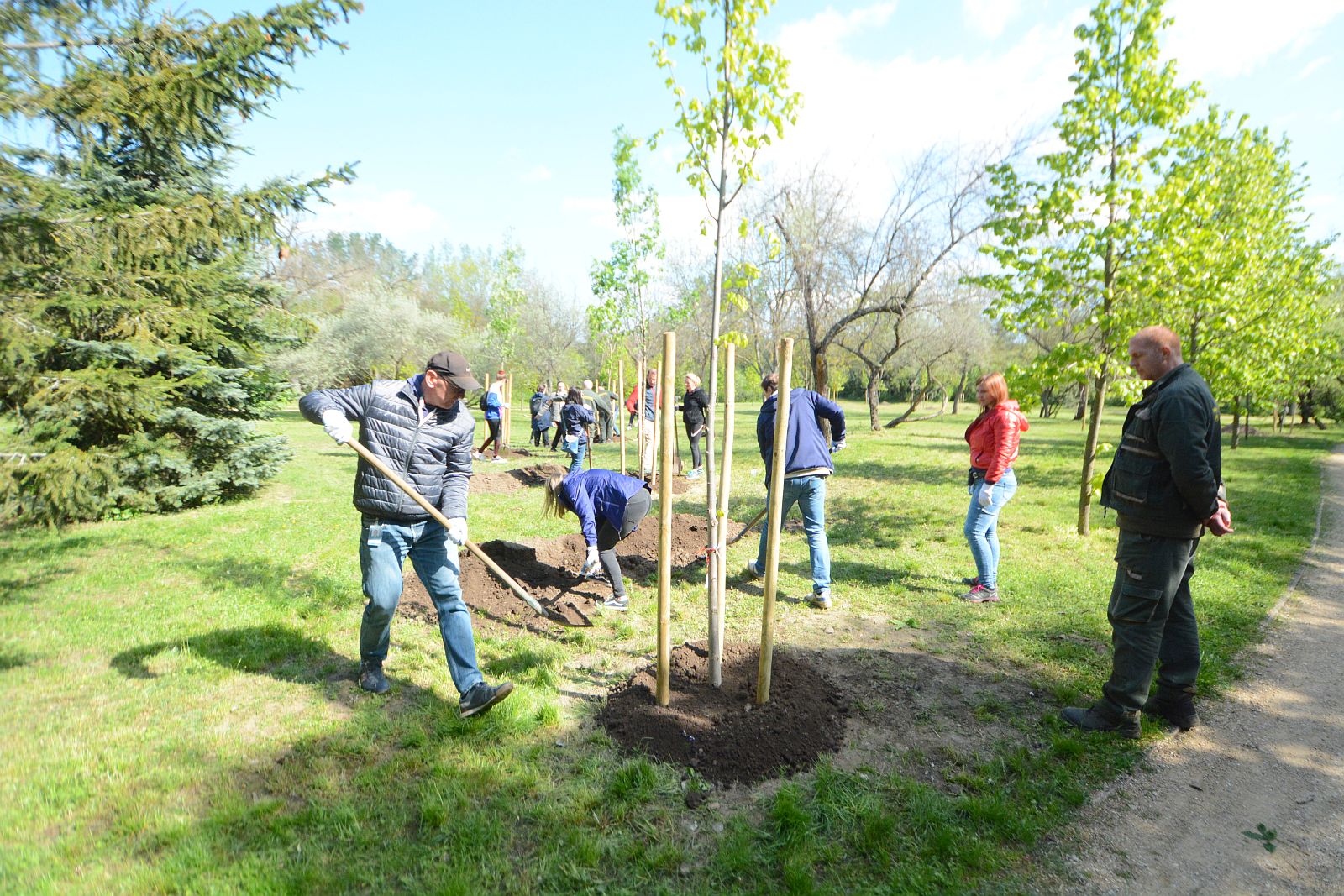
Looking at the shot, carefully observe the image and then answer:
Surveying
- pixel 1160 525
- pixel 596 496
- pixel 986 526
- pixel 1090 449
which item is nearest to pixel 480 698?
pixel 596 496

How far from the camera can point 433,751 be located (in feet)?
11.5

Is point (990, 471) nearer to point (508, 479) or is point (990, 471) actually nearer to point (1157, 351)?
Result: point (1157, 351)

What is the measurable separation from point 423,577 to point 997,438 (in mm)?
4919

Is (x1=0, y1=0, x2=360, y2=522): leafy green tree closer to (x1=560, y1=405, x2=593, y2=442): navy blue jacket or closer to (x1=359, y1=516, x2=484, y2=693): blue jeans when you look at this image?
(x1=359, y1=516, x2=484, y2=693): blue jeans

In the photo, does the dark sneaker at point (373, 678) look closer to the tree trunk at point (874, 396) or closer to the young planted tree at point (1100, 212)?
the young planted tree at point (1100, 212)

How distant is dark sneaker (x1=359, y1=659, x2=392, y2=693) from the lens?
414 cm

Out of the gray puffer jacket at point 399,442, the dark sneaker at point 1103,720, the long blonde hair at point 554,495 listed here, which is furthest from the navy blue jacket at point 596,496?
the dark sneaker at point 1103,720

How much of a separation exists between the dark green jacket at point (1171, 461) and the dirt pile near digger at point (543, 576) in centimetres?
404

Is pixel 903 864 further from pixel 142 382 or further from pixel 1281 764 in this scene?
pixel 142 382

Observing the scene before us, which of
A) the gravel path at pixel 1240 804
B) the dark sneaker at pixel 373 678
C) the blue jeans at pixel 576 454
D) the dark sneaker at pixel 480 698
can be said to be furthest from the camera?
the blue jeans at pixel 576 454

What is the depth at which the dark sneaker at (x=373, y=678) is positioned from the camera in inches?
163

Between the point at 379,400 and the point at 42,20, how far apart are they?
423 cm

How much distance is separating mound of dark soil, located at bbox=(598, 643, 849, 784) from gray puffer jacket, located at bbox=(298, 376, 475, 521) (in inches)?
65.5

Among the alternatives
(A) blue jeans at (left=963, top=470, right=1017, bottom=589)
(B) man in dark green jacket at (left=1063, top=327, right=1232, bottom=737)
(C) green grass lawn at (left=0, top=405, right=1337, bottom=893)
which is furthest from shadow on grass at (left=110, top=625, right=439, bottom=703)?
(A) blue jeans at (left=963, top=470, right=1017, bottom=589)
